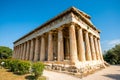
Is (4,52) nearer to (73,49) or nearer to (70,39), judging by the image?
(70,39)

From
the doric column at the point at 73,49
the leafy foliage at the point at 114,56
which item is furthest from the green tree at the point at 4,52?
the doric column at the point at 73,49

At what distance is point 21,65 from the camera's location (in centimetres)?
1339

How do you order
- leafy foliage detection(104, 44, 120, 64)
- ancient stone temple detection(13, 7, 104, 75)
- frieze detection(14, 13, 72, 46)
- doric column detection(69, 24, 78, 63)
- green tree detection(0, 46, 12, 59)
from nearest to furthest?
1. doric column detection(69, 24, 78, 63)
2. ancient stone temple detection(13, 7, 104, 75)
3. frieze detection(14, 13, 72, 46)
4. leafy foliage detection(104, 44, 120, 64)
5. green tree detection(0, 46, 12, 59)

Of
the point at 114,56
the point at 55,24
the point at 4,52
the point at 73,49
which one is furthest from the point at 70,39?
the point at 4,52

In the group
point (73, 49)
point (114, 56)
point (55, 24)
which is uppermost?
point (55, 24)

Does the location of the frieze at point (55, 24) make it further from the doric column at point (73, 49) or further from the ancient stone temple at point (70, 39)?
the doric column at point (73, 49)

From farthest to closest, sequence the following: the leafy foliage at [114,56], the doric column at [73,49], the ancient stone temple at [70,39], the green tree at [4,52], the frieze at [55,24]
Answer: the green tree at [4,52] < the leafy foliage at [114,56] < the frieze at [55,24] < the ancient stone temple at [70,39] < the doric column at [73,49]

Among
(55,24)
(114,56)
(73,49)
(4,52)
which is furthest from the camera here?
(4,52)

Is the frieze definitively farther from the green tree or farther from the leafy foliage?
the green tree

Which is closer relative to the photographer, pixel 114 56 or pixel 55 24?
pixel 55 24

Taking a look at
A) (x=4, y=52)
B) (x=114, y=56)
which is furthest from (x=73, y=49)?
(x=4, y=52)

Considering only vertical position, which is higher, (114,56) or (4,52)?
(4,52)

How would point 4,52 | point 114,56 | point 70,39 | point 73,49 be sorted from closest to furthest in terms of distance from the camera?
point 73,49 → point 70,39 → point 114,56 → point 4,52

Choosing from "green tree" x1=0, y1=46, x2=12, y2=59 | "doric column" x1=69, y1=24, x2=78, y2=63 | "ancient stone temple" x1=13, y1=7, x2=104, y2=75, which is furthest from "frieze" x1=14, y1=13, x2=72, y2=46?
"green tree" x1=0, y1=46, x2=12, y2=59
